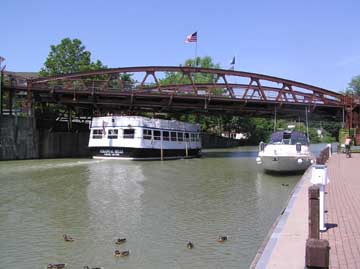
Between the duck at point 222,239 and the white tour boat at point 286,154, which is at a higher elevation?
the white tour boat at point 286,154

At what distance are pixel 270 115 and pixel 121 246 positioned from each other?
176 ft

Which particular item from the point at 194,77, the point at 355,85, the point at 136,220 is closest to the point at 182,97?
the point at 136,220

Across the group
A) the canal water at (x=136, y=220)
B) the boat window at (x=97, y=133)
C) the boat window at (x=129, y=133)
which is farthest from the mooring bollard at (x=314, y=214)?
the boat window at (x=97, y=133)

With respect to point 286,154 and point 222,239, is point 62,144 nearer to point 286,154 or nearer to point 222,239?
point 286,154

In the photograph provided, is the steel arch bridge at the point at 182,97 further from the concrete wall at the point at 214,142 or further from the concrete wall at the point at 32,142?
the concrete wall at the point at 214,142

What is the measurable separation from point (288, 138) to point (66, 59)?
48431 mm

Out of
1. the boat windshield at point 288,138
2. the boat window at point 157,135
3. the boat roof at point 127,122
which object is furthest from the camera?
the boat window at point 157,135

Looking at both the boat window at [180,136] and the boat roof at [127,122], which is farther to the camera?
the boat window at [180,136]

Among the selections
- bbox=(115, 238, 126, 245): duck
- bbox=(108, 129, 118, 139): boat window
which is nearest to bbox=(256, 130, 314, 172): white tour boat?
bbox=(108, 129, 118, 139): boat window

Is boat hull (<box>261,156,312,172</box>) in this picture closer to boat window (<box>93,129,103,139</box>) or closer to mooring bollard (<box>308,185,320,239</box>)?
boat window (<box>93,129,103,139</box>)

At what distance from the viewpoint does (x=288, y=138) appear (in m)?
30.5

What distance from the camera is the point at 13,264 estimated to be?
9.64 m

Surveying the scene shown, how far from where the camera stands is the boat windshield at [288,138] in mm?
30281

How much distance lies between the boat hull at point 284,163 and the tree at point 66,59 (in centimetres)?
4522
